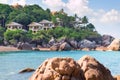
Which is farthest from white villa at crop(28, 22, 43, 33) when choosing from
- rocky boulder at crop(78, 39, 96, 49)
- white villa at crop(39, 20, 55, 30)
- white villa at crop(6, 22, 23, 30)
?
rocky boulder at crop(78, 39, 96, 49)

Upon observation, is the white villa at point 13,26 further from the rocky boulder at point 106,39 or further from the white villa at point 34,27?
the rocky boulder at point 106,39

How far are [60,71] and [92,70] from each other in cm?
172

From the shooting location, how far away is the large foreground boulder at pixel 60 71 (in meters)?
16.0

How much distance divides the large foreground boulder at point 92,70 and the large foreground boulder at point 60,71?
1.15 feet

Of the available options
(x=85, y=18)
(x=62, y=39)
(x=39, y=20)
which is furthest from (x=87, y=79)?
(x=85, y=18)

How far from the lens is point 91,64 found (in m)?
17.5

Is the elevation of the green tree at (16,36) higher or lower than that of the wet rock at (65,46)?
higher


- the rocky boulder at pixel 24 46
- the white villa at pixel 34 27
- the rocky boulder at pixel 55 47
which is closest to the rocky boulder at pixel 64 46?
the rocky boulder at pixel 55 47

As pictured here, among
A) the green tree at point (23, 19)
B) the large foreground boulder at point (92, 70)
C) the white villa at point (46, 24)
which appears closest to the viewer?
the large foreground boulder at point (92, 70)

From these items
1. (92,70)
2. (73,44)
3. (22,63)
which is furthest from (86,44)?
(92,70)

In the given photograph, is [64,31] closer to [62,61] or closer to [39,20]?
[39,20]

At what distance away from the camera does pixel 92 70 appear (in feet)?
56.1

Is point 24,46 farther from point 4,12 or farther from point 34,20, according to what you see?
point 4,12

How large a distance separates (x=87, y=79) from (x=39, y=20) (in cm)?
13662
